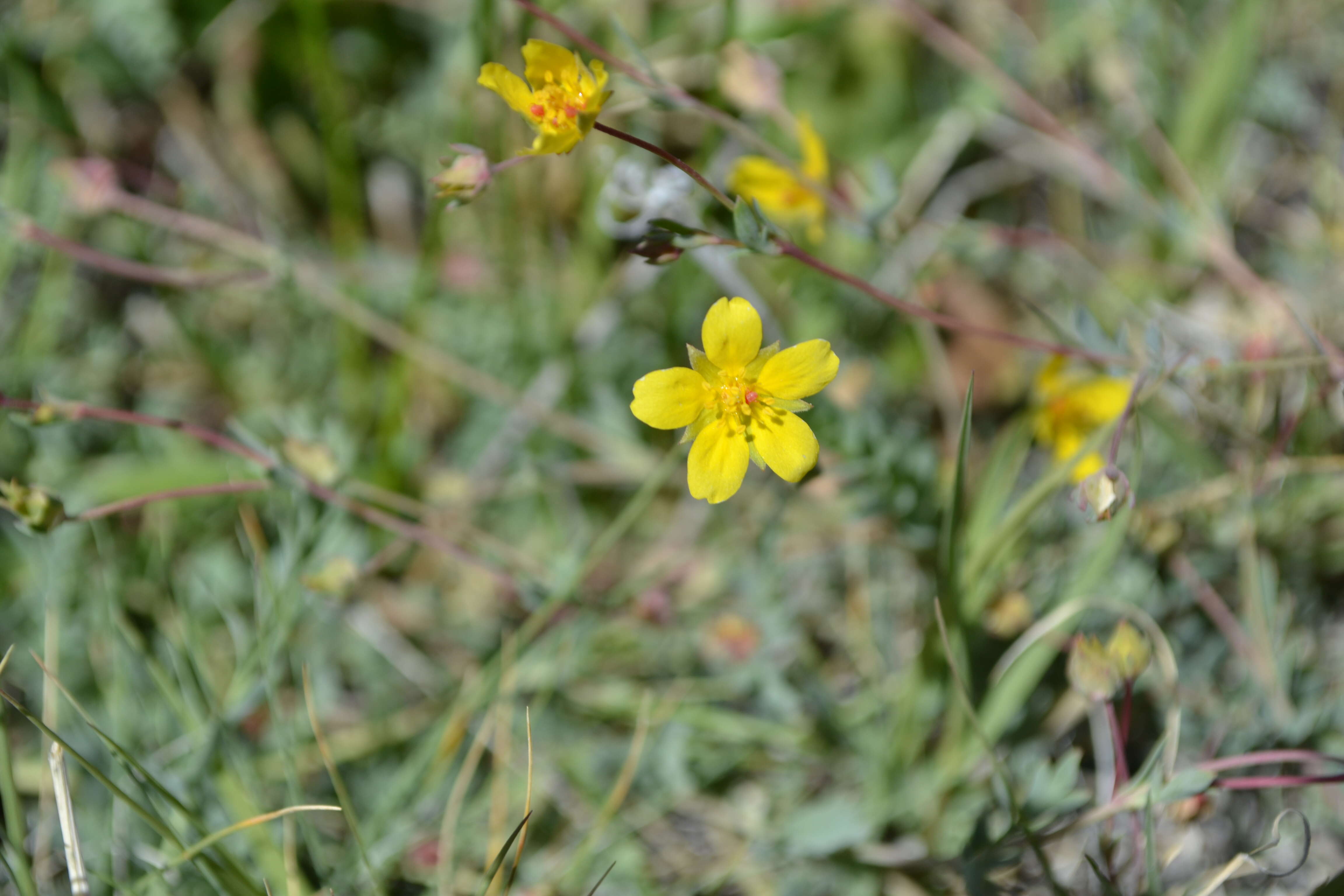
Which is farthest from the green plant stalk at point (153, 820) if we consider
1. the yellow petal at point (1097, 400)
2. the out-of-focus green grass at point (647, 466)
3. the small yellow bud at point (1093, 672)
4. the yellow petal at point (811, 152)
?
the yellow petal at point (1097, 400)

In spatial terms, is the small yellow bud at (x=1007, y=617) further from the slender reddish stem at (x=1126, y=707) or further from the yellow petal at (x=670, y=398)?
the yellow petal at (x=670, y=398)

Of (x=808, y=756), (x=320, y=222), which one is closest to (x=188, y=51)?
(x=320, y=222)

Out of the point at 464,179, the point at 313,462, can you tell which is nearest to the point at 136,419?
the point at 313,462

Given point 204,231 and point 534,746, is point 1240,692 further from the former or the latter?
point 204,231

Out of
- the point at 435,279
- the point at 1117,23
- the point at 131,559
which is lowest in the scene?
the point at 131,559

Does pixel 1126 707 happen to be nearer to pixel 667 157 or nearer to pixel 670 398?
pixel 670 398

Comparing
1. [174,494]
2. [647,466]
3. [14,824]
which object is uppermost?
[174,494]

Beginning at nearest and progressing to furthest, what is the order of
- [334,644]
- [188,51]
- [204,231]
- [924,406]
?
1. [204,231]
2. [334,644]
3. [924,406]
4. [188,51]

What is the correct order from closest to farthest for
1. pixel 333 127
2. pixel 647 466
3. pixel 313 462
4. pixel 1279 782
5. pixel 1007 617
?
1. pixel 1279 782
2. pixel 313 462
3. pixel 1007 617
4. pixel 647 466
5. pixel 333 127
